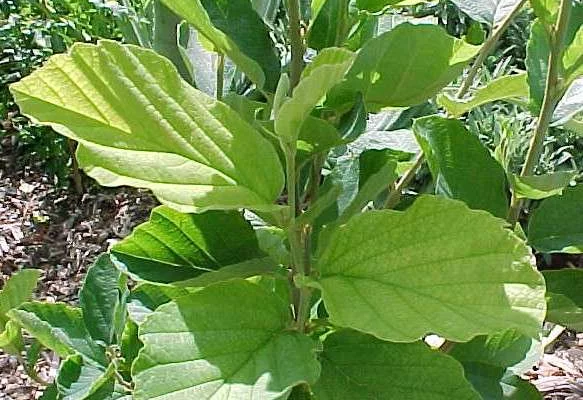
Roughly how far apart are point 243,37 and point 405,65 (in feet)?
0.40

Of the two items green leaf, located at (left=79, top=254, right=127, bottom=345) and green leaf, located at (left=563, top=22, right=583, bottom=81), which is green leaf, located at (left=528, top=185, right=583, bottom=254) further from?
green leaf, located at (left=79, top=254, right=127, bottom=345)

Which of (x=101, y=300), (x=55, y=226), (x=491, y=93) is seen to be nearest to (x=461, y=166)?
(x=491, y=93)

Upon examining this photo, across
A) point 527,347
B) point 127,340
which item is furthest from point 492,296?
point 127,340

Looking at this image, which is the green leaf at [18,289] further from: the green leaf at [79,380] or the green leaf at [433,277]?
the green leaf at [433,277]

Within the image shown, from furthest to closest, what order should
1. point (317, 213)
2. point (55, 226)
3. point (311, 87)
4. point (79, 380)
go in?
point (55, 226), point (79, 380), point (317, 213), point (311, 87)

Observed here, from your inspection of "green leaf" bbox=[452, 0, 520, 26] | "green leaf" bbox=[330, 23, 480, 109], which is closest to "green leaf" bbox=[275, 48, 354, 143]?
"green leaf" bbox=[330, 23, 480, 109]

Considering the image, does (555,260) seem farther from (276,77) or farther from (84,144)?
(84,144)

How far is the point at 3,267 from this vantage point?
2.25 metres

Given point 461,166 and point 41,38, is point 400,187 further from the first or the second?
point 41,38

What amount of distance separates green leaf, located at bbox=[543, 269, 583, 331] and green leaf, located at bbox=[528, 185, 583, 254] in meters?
0.03

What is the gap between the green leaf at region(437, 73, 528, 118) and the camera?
2.33 feet

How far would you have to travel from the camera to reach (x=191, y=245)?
700mm

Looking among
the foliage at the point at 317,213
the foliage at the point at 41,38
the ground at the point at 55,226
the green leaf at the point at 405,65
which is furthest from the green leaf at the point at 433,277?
the foliage at the point at 41,38

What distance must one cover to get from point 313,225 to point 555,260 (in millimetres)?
1624
